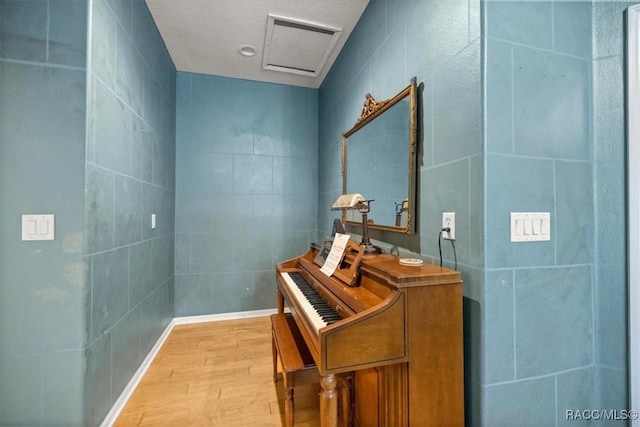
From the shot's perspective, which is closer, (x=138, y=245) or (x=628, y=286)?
(x=628, y=286)

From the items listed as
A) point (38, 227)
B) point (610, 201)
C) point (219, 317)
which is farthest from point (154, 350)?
point (610, 201)

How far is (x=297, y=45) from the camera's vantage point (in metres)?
2.57

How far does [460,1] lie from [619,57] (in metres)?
0.77

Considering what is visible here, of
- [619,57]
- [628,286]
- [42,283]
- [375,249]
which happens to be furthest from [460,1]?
[42,283]

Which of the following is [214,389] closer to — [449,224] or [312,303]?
[312,303]

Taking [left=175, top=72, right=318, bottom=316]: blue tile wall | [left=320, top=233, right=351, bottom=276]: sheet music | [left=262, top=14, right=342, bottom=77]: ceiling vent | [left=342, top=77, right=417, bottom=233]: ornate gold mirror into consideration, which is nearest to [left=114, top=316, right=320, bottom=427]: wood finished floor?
[left=175, top=72, right=318, bottom=316]: blue tile wall

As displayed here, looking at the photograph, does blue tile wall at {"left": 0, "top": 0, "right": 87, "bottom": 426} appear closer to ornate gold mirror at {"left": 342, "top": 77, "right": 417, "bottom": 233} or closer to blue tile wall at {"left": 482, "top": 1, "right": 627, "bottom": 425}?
ornate gold mirror at {"left": 342, "top": 77, "right": 417, "bottom": 233}

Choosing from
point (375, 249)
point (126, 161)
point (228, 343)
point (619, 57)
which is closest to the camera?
point (619, 57)

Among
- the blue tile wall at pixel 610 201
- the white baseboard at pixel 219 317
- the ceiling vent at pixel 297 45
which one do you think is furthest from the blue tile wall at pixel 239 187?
the blue tile wall at pixel 610 201

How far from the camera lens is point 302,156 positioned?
11.3ft

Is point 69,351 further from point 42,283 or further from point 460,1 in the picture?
point 460,1

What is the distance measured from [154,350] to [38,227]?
1595 mm

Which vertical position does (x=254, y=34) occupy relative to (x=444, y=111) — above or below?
above

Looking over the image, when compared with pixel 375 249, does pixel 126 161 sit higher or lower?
higher
